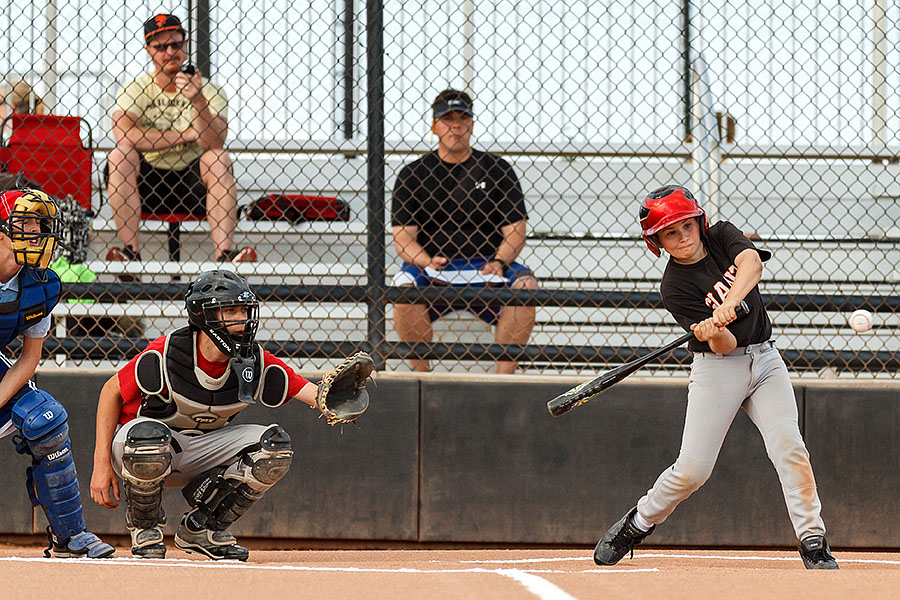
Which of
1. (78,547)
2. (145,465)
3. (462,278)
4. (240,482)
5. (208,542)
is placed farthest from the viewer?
(462,278)

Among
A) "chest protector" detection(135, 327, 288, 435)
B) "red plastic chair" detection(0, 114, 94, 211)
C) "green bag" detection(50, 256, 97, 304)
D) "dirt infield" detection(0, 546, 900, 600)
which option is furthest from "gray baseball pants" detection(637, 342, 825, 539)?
"red plastic chair" detection(0, 114, 94, 211)

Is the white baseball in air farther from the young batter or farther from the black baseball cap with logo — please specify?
the black baseball cap with logo

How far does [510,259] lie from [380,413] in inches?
43.6

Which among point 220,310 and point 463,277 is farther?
point 463,277

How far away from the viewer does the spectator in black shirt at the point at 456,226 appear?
18.7ft

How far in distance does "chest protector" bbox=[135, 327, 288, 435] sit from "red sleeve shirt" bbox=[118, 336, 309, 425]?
0.07ft

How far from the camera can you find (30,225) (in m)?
4.09

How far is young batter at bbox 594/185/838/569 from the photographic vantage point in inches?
165

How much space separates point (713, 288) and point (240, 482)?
209cm

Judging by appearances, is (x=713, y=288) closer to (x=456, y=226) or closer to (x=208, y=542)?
(x=456, y=226)

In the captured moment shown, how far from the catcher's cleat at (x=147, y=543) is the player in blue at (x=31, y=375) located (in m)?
0.12

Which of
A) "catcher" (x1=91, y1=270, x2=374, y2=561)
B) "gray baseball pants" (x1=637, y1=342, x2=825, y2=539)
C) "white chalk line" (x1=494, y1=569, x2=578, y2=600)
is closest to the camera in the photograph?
"white chalk line" (x1=494, y1=569, x2=578, y2=600)

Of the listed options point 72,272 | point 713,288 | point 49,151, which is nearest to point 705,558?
point 713,288

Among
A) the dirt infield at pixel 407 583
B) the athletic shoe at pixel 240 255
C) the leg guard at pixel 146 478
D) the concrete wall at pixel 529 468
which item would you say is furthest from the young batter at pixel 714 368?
the athletic shoe at pixel 240 255
